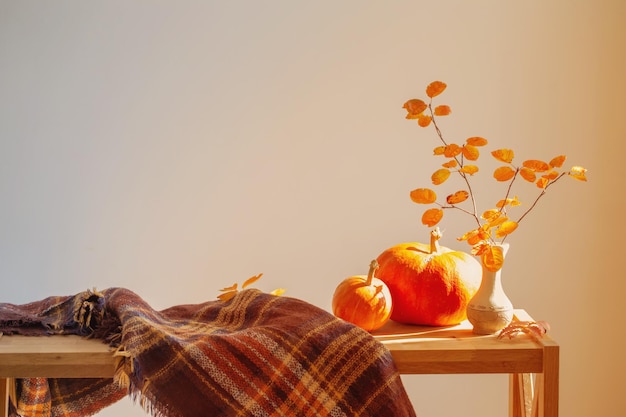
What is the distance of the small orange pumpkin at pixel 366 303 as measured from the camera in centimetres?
134

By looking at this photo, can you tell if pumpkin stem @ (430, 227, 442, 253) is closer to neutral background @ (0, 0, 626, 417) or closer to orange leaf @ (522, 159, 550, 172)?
orange leaf @ (522, 159, 550, 172)

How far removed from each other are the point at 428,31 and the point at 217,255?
0.89 meters

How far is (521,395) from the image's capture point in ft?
4.88

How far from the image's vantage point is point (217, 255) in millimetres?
2258

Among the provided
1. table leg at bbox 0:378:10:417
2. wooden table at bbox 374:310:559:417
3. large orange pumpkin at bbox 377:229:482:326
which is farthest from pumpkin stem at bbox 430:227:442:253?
table leg at bbox 0:378:10:417

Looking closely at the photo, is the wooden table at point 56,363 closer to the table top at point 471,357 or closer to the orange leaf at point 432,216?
the table top at point 471,357

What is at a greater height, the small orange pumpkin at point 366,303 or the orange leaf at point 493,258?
the orange leaf at point 493,258

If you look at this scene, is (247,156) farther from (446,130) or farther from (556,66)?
(556,66)

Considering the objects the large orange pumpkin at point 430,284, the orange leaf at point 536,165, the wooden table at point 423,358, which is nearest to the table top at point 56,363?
the wooden table at point 423,358

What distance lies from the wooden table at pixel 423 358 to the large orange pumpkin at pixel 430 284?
0.22 ft

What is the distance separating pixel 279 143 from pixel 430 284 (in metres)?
0.99

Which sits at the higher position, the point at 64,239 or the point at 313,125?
the point at 313,125

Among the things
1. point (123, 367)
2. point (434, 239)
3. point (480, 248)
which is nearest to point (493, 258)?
point (480, 248)

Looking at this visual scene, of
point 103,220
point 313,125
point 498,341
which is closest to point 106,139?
point 103,220
